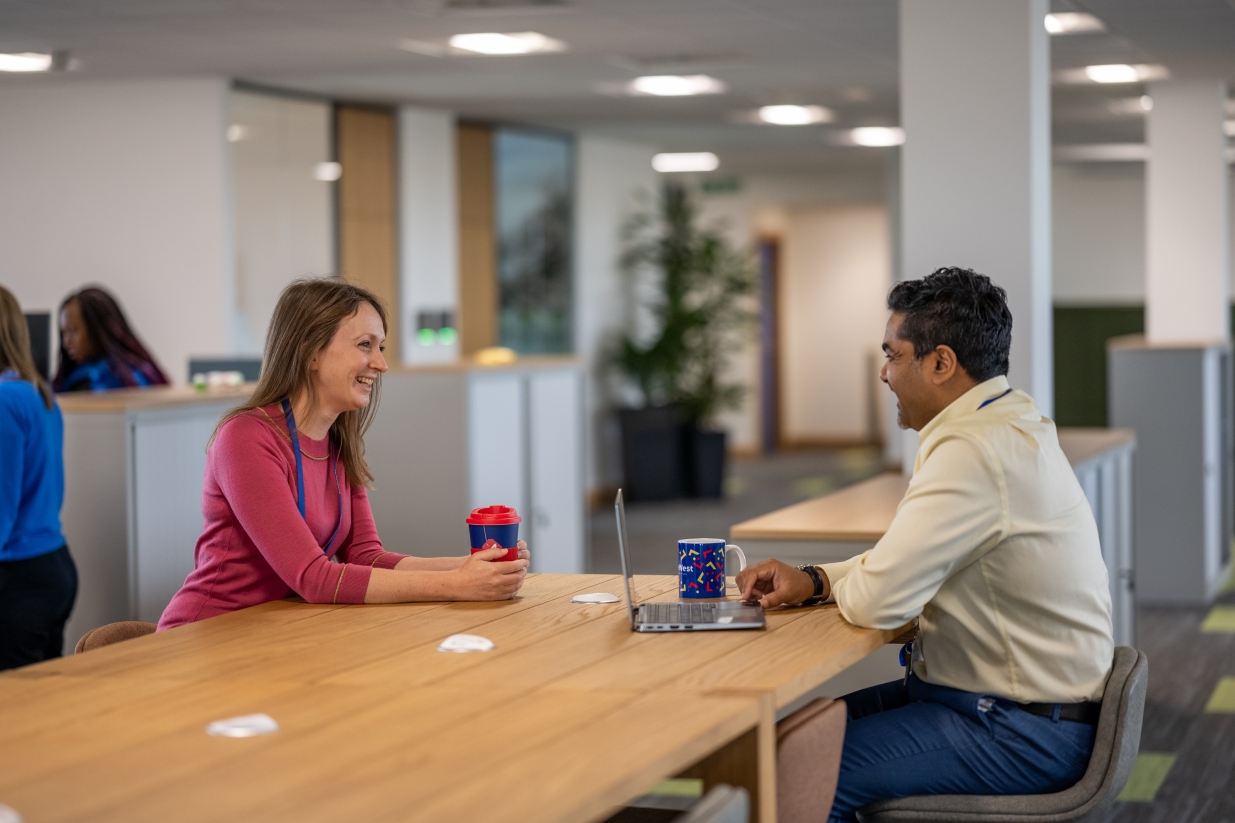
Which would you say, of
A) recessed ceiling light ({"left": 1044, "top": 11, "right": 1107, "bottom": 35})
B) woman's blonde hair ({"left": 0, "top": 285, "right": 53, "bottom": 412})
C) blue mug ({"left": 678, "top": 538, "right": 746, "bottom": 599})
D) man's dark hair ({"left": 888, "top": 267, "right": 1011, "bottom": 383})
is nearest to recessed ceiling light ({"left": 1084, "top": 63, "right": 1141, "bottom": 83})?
recessed ceiling light ({"left": 1044, "top": 11, "right": 1107, "bottom": 35})

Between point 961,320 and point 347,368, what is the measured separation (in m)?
1.15

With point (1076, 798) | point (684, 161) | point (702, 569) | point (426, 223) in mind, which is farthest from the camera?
point (684, 161)

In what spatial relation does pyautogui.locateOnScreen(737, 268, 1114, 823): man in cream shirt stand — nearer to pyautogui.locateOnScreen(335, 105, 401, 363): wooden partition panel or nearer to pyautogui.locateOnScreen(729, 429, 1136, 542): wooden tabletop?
pyautogui.locateOnScreen(729, 429, 1136, 542): wooden tabletop

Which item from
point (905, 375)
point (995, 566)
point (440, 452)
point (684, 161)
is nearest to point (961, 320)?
point (905, 375)

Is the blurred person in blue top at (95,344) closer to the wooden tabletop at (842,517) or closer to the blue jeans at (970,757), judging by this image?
the wooden tabletop at (842,517)

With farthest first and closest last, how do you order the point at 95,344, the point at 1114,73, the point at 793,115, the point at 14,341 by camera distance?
the point at 793,115, the point at 1114,73, the point at 95,344, the point at 14,341

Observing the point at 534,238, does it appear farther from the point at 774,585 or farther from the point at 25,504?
the point at 774,585

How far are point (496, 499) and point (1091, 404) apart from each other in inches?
241

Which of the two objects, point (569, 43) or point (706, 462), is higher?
point (569, 43)

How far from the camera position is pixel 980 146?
4305 millimetres

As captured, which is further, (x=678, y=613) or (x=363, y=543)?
(x=363, y=543)

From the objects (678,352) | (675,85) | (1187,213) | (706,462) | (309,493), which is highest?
(675,85)

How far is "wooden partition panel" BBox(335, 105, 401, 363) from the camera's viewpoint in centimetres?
884

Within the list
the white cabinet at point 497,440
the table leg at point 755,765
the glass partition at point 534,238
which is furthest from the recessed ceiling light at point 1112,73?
the table leg at point 755,765
